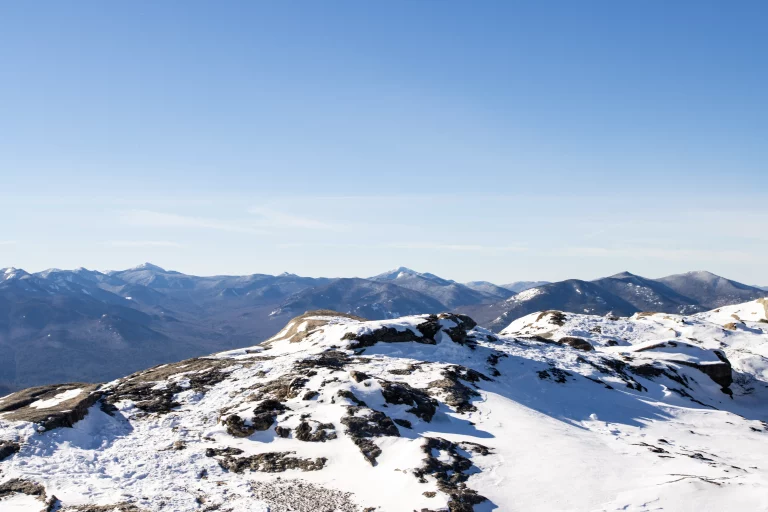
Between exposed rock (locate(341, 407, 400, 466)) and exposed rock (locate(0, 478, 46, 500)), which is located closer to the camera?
exposed rock (locate(0, 478, 46, 500))

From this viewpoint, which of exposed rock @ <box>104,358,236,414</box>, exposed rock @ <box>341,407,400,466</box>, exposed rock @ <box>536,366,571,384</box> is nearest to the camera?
exposed rock @ <box>341,407,400,466</box>

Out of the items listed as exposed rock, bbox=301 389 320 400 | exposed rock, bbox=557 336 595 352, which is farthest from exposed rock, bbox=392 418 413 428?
exposed rock, bbox=557 336 595 352

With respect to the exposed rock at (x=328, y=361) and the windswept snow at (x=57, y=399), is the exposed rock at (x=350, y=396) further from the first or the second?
the windswept snow at (x=57, y=399)

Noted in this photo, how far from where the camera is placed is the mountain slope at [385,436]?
782 inches

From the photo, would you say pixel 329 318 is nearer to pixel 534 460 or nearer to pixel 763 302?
pixel 534 460

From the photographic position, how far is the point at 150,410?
3331 centimetres

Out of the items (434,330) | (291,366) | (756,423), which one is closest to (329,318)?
(434,330)

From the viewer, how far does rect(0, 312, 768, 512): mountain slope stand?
1986 centimetres

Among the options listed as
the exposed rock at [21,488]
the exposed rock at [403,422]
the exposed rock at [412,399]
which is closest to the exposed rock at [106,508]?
the exposed rock at [21,488]

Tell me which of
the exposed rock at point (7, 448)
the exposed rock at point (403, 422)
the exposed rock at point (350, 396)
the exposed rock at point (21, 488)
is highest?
the exposed rock at point (350, 396)

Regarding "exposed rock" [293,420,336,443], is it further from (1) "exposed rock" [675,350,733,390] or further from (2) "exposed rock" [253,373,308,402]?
(1) "exposed rock" [675,350,733,390]

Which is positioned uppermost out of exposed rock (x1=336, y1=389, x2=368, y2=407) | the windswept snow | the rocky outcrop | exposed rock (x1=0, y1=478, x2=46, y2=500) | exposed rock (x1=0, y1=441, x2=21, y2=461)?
exposed rock (x1=336, y1=389, x2=368, y2=407)

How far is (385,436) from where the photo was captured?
25688 millimetres

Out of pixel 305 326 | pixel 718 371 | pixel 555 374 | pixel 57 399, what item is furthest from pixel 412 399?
pixel 718 371
